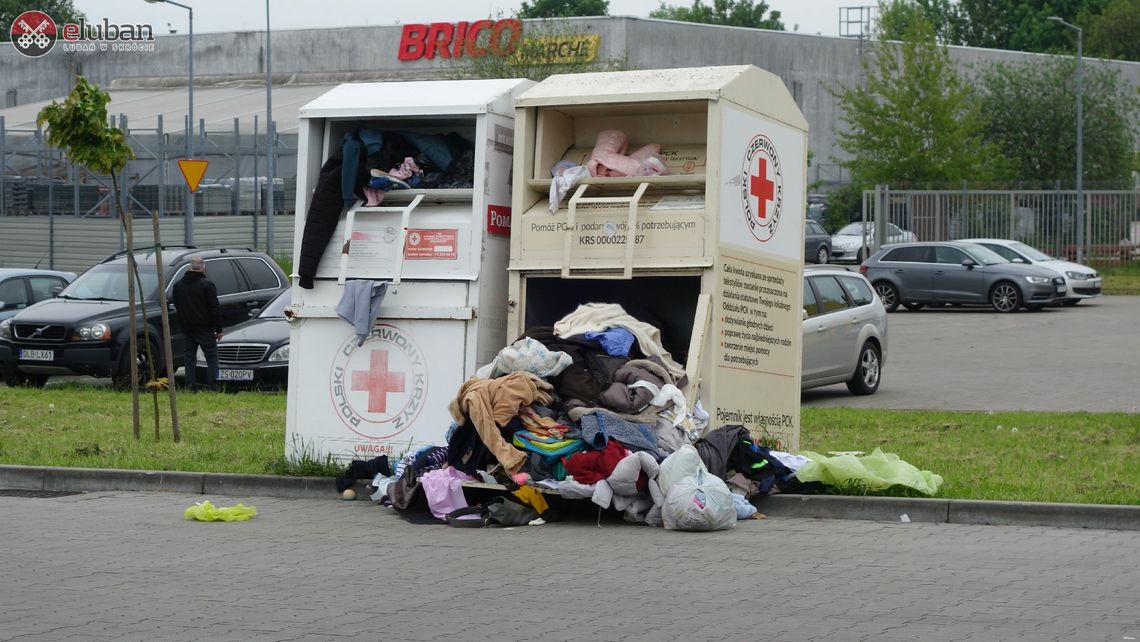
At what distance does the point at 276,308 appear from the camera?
63.7 ft

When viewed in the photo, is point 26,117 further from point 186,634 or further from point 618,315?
point 186,634

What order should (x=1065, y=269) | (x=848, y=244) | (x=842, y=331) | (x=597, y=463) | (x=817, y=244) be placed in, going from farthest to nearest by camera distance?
(x=848, y=244) → (x=817, y=244) → (x=1065, y=269) → (x=842, y=331) → (x=597, y=463)

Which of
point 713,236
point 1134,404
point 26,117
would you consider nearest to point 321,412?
point 713,236

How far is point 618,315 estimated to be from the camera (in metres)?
11.0

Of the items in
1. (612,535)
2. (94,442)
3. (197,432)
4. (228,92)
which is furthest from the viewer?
(228,92)

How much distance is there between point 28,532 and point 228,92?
51.8m

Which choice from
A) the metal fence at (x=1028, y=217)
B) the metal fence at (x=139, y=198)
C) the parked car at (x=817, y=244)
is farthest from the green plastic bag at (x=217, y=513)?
the parked car at (x=817, y=244)

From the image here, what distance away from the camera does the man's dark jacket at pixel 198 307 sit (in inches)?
714

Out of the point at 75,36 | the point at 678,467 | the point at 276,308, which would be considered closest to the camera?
the point at 678,467

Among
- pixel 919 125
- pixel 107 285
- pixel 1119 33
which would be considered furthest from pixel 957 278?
pixel 1119 33

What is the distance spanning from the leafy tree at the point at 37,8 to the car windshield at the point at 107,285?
73.6 m

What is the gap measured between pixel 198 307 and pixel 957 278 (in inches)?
752

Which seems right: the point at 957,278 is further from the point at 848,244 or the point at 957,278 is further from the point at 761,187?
the point at 761,187

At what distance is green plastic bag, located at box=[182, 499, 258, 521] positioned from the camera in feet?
33.4
